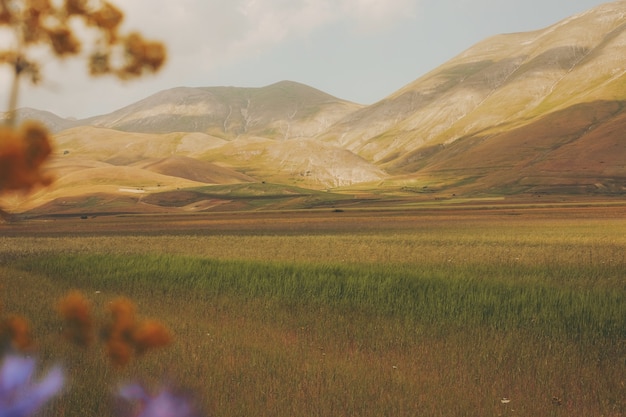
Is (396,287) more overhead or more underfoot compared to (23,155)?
more underfoot

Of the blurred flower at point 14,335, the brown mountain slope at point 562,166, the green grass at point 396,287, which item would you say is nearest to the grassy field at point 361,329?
the green grass at point 396,287

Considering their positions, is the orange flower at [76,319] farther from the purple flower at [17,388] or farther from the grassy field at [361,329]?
the grassy field at [361,329]

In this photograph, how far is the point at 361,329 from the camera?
39.2ft

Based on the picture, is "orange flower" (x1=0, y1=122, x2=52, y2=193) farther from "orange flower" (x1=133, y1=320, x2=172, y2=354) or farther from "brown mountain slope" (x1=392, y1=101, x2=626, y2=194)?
"brown mountain slope" (x1=392, y1=101, x2=626, y2=194)

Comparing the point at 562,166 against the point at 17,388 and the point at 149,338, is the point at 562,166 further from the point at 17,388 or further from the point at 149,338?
the point at 17,388

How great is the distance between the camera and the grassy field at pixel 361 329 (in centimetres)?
715

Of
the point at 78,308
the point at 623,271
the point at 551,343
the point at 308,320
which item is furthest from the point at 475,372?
the point at 623,271

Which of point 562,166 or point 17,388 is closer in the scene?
point 17,388

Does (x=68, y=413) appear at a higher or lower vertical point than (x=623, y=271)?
higher

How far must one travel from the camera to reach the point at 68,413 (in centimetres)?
Answer: 618

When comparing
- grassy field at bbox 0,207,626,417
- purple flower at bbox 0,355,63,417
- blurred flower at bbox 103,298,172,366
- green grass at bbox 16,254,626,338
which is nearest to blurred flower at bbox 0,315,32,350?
purple flower at bbox 0,355,63,417

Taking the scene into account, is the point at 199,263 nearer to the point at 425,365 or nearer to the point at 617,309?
the point at 425,365

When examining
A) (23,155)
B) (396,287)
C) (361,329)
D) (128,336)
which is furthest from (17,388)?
(396,287)

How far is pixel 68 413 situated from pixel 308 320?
7.45 meters
